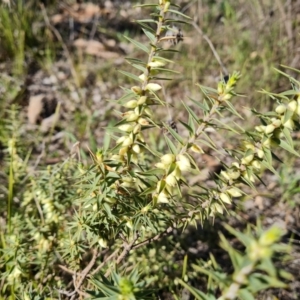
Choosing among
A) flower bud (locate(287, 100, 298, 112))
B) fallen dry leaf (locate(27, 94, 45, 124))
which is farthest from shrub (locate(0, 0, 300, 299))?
fallen dry leaf (locate(27, 94, 45, 124))

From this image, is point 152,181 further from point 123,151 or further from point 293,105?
point 293,105

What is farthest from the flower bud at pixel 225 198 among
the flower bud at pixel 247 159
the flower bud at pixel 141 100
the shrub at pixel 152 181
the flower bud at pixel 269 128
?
the flower bud at pixel 141 100

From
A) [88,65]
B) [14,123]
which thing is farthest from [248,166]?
[88,65]

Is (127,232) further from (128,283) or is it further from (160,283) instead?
(160,283)

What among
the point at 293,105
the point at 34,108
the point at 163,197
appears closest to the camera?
the point at 293,105

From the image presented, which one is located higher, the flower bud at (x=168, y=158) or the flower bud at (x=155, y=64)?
the flower bud at (x=155, y=64)

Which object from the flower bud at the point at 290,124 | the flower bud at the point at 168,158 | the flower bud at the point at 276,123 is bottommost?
the flower bud at the point at 168,158

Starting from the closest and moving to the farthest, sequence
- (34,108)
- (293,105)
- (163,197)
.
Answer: (293,105) → (163,197) → (34,108)

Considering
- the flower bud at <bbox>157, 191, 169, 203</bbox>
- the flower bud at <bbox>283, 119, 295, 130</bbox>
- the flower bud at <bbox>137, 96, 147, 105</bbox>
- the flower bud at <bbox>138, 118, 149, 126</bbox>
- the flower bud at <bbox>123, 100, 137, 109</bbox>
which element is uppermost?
the flower bud at <bbox>283, 119, 295, 130</bbox>

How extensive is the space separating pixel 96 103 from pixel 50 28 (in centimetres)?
81

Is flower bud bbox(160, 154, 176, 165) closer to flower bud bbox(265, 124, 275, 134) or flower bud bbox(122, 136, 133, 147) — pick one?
flower bud bbox(122, 136, 133, 147)

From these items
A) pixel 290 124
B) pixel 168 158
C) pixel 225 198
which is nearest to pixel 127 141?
pixel 168 158

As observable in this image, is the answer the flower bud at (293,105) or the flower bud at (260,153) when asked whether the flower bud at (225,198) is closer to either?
the flower bud at (260,153)

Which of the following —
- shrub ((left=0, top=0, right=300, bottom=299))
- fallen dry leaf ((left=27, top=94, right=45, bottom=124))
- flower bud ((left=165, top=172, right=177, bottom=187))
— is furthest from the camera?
fallen dry leaf ((left=27, top=94, right=45, bottom=124))
